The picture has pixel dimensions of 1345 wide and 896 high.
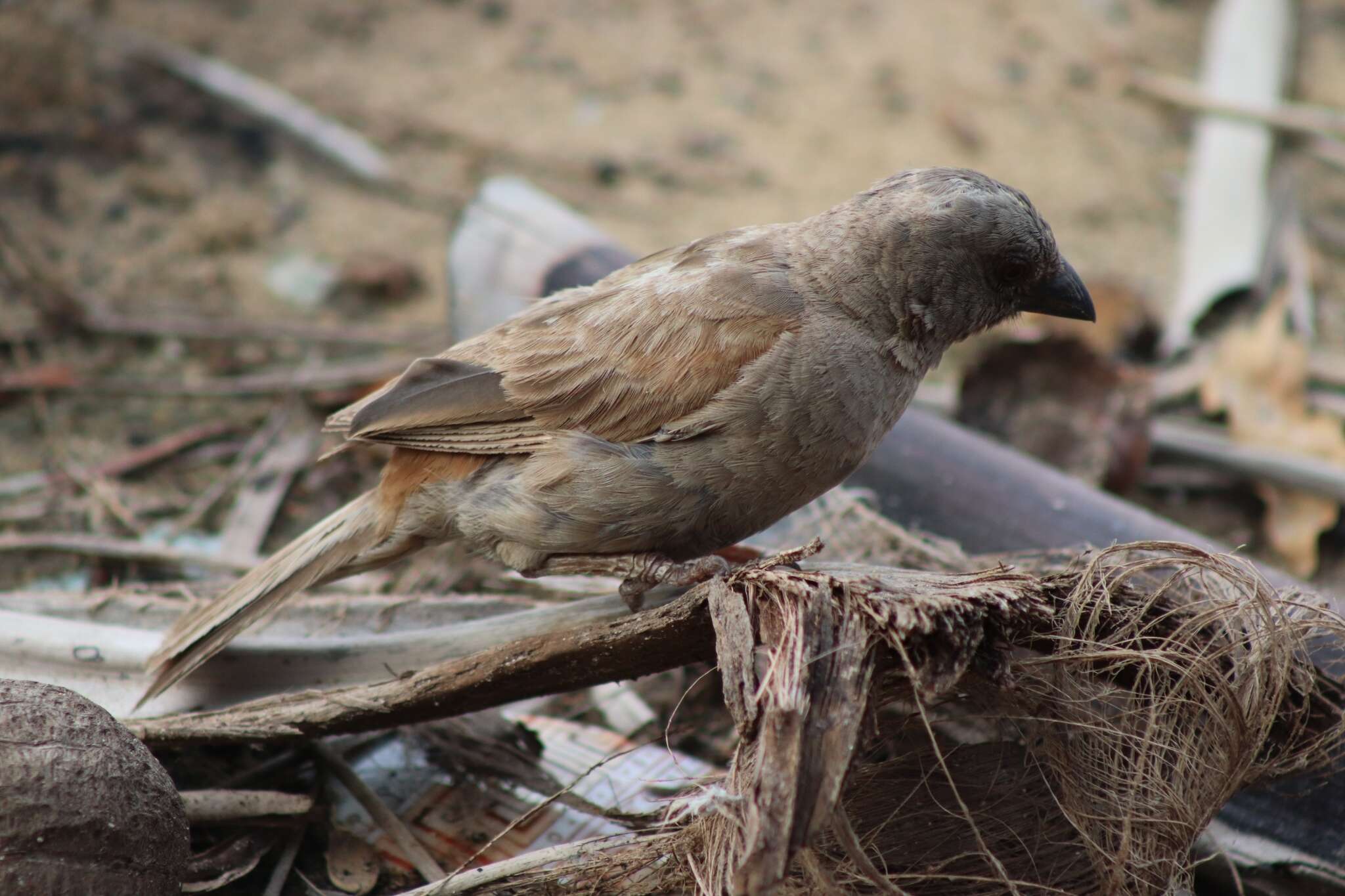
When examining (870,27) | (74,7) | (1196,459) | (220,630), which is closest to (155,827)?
(220,630)

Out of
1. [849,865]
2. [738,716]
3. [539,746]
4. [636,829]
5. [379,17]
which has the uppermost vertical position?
[379,17]

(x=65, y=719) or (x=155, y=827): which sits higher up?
(x=65, y=719)

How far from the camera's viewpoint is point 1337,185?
7633 millimetres

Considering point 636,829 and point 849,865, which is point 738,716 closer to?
point 849,865

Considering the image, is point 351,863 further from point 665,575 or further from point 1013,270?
point 1013,270

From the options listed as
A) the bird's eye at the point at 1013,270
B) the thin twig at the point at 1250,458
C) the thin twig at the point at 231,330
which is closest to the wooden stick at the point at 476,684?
the bird's eye at the point at 1013,270

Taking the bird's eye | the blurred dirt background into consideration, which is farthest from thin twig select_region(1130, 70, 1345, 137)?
the bird's eye

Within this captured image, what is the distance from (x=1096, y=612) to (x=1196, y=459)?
10.5 feet

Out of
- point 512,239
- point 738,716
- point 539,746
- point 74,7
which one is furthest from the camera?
point 74,7

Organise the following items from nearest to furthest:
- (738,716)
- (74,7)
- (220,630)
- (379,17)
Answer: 1. (738,716)
2. (220,630)
3. (74,7)
4. (379,17)

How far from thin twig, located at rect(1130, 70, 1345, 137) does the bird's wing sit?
4998 mm

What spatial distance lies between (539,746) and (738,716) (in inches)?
53.0

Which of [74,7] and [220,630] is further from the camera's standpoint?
[74,7]

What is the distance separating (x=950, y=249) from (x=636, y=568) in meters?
1.25
